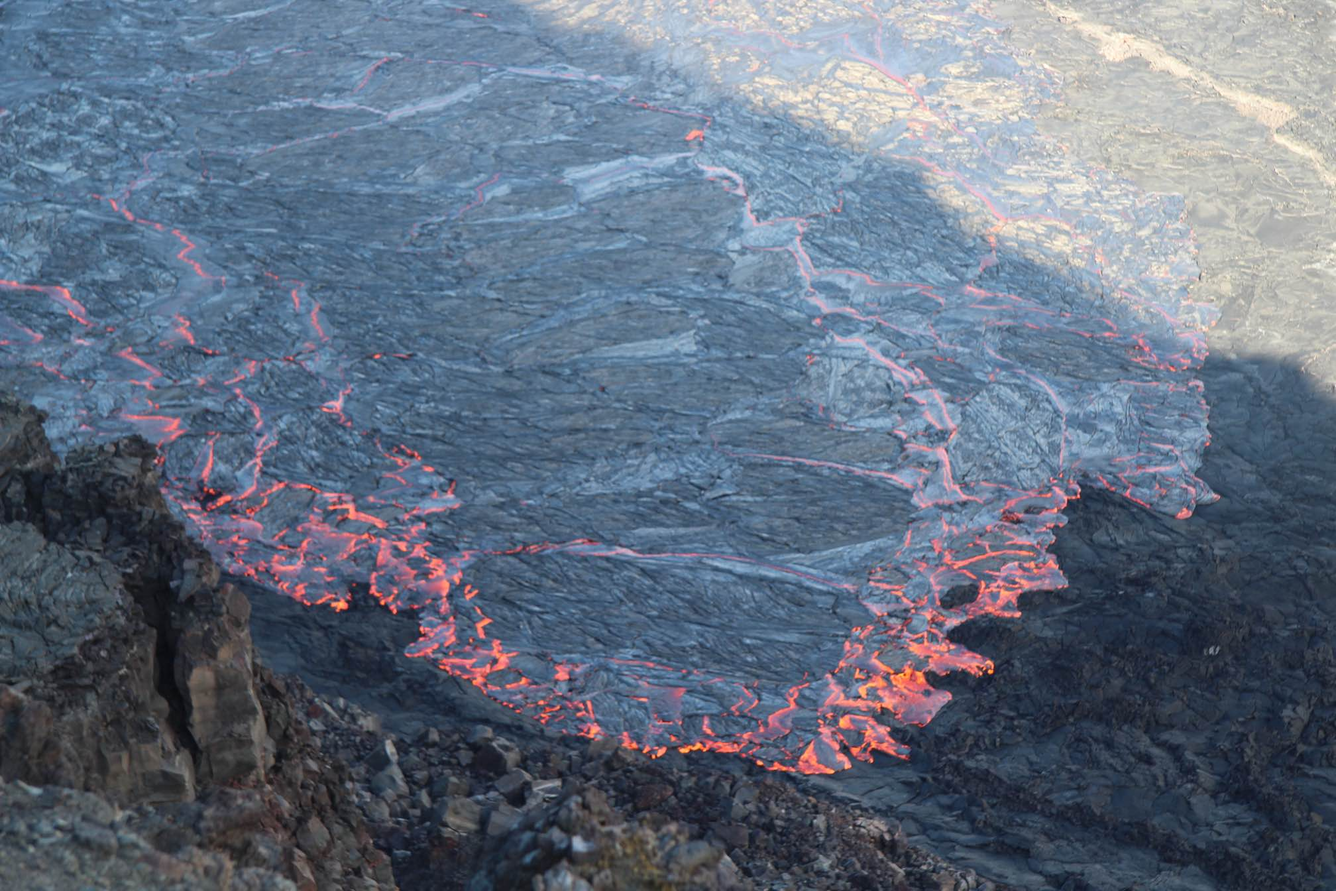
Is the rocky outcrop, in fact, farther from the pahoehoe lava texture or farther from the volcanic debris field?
the pahoehoe lava texture

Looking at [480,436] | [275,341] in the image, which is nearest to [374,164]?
[275,341]

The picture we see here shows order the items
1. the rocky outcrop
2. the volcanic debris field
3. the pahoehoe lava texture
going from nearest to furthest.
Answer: the rocky outcrop, the volcanic debris field, the pahoehoe lava texture

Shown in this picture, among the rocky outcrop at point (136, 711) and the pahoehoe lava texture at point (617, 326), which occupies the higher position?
the rocky outcrop at point (136, 711)

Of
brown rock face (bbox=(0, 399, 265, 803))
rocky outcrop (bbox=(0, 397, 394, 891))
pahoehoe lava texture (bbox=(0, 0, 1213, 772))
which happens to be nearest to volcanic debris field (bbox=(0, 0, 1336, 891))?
pahoehoe lava texture (bbox=(0, 0, 1213, 772))

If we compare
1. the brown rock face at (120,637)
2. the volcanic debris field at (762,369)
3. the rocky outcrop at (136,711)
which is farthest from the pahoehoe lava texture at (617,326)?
the brown rock face at (120,637)

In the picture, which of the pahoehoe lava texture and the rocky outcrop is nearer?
the rocky outcrop

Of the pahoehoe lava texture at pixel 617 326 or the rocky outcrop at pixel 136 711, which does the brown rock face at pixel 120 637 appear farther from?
the pahoehoe lava texture at pixel 617 326

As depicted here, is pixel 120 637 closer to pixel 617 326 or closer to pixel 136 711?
pixel 136 711
